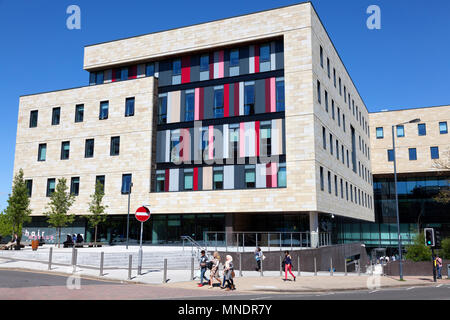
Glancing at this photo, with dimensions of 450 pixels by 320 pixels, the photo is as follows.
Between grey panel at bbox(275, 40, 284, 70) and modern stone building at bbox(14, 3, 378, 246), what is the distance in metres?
0.08

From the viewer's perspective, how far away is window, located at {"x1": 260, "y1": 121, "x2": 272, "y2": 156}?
34.6 m

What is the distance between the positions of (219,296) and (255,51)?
26214mm

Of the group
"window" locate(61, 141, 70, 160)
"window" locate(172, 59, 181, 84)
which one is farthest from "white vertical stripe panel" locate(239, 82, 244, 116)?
"window" locate(61, 141, 70, 160)

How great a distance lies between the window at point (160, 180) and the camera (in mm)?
38000

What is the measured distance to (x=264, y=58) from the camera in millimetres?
36094

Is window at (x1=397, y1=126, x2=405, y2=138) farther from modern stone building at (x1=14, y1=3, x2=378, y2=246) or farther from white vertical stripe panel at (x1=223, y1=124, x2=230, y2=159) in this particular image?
white vertical stripe panel at (x1=223, y1=124, x2=230, y2=159)

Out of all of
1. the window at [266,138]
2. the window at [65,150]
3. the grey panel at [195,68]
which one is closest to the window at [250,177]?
the window at [266,138]

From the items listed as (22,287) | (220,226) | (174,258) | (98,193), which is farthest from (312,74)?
(22,287)

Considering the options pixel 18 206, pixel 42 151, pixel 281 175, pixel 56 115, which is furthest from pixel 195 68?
pixel 18 206

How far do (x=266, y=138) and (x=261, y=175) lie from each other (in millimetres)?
3071

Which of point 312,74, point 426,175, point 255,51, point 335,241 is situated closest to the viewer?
point 312,74

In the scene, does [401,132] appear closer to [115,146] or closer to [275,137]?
[275,137]

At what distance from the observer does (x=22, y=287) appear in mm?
14711
